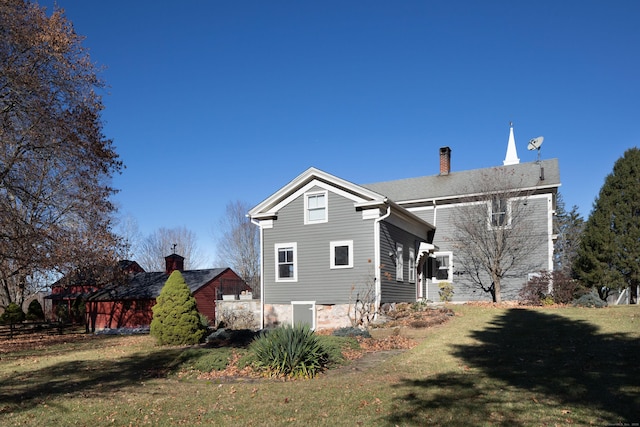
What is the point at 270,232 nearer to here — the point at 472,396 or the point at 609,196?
the point at 472,396

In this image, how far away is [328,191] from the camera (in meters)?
19.8

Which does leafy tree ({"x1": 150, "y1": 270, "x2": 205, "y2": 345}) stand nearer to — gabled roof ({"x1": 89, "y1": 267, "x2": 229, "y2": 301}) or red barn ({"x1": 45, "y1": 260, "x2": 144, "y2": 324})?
red barn ({"x1": 45, "y1": 260, "x2": 144, "y2": 324})

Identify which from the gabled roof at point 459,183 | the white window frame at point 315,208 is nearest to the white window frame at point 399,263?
the white window frame at point 315,208

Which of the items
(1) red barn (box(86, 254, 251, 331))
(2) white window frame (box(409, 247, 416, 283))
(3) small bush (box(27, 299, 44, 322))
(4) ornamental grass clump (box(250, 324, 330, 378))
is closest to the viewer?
(4) ornamental grass clump (box(250, 324, 330, 378))

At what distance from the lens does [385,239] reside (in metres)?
19.2

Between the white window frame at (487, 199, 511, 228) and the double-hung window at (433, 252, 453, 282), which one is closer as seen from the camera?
the white window frame at (487, 199, 511, 228)

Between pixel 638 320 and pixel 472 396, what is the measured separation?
9.81 metres

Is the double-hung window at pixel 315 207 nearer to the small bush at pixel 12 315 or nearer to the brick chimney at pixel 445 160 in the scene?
the brick chimney at pixel 445 160

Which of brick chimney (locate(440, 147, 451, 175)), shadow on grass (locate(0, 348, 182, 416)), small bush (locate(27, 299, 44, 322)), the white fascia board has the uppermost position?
brick chimney (locate(440, 147, 451, 175))

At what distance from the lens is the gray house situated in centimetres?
1888

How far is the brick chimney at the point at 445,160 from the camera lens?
2804cm

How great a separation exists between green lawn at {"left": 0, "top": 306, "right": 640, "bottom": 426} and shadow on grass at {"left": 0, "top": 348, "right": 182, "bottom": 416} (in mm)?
31

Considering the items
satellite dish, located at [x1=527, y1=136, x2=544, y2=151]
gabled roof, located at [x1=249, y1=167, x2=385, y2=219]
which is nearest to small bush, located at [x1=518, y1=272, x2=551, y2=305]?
satellite dish, located at [x1=527, y1=136, x2=544, y2=151]

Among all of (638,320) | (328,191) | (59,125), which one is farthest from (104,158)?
(638,320)
